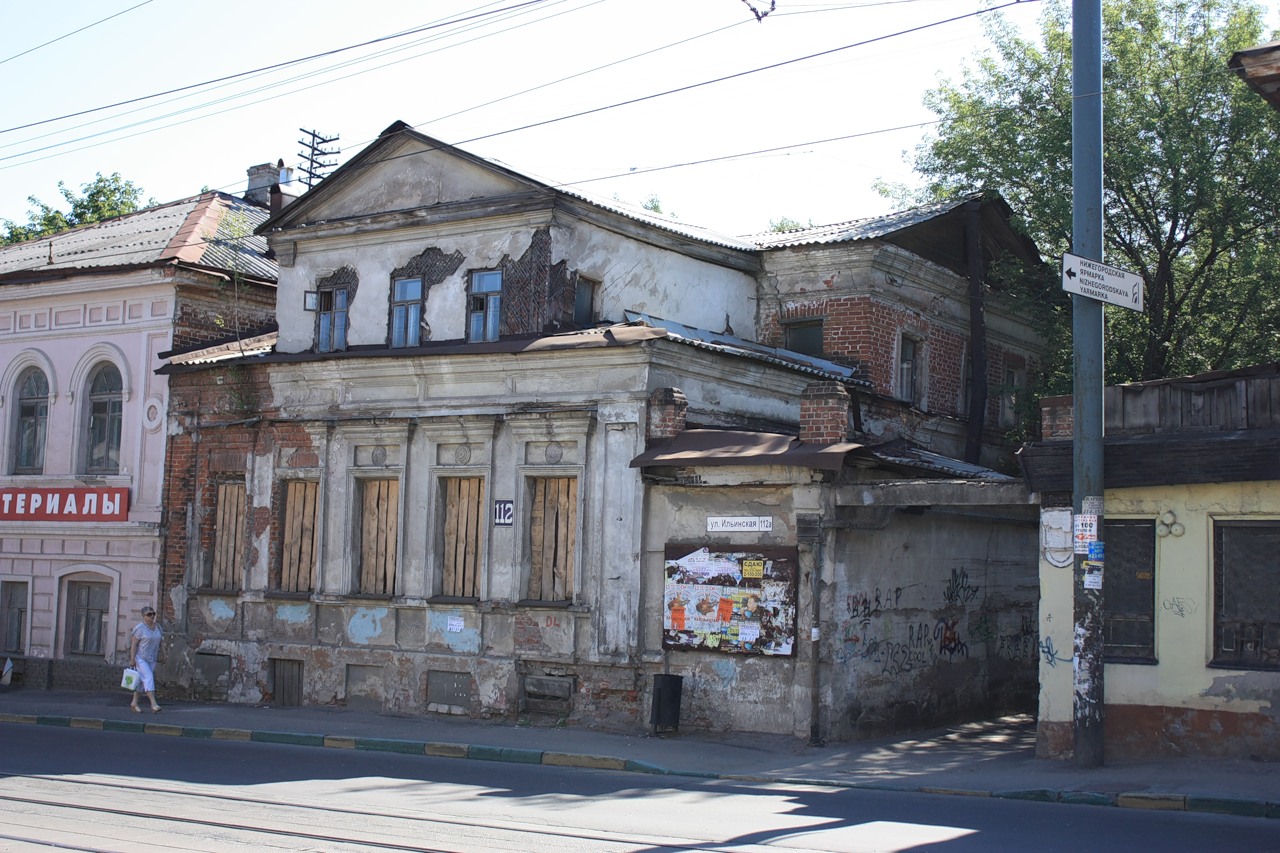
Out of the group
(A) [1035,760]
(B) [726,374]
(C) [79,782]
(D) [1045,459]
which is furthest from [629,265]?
(C) [79,782]

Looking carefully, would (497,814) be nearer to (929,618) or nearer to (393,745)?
(393,745)

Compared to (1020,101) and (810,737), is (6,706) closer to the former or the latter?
(810,737)

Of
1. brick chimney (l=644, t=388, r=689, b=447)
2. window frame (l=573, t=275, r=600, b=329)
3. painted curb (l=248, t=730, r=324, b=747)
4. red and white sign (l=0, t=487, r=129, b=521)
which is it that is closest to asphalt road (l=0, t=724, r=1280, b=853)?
painted curb (l=248, t=730, r=324, b=747)

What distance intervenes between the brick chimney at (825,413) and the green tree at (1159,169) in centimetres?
725

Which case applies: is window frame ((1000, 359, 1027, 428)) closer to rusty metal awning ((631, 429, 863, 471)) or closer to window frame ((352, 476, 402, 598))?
rusty metal awning ((631, 429, 863, 471))

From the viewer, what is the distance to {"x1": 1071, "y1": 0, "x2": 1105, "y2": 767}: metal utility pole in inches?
517

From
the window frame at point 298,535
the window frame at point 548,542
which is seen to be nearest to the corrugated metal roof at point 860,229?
the window frame at point 548,542

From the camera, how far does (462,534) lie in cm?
1928

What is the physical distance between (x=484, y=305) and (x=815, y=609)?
7.00 metres

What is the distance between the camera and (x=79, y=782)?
12.5 m

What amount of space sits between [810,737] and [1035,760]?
9.12ft

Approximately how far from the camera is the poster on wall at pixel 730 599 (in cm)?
1625

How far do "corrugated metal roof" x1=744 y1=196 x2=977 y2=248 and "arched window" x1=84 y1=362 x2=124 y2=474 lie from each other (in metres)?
11.6

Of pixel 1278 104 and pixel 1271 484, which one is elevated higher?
pixel 1278 104
